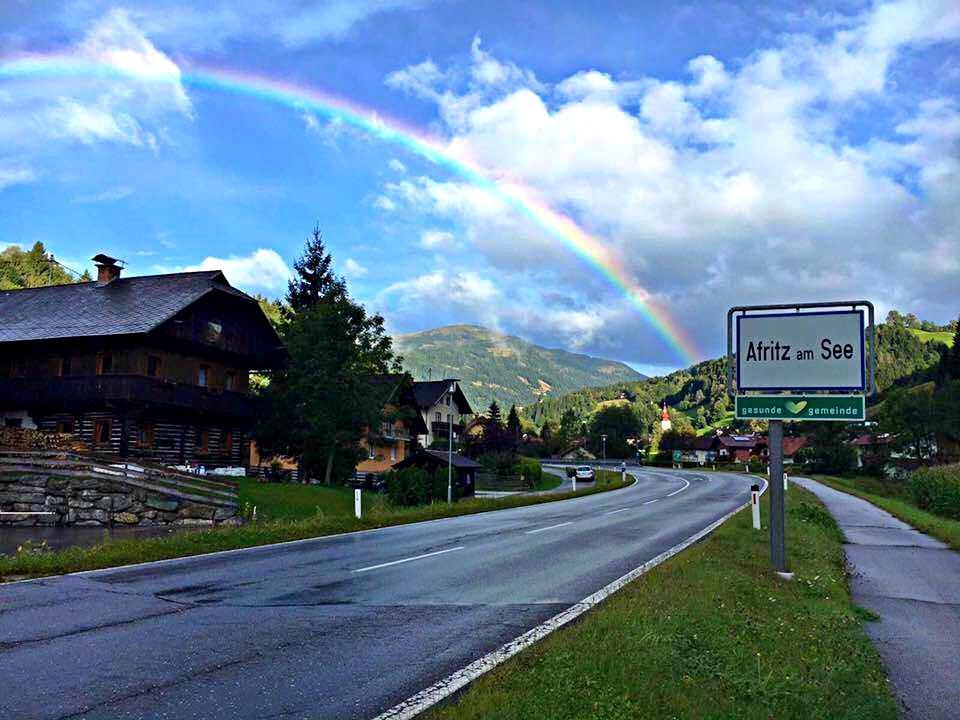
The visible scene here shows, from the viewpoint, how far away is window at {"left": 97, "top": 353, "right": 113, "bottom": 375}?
Answer: 33938mm

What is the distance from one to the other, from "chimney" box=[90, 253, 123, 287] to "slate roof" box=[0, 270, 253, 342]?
0.66m

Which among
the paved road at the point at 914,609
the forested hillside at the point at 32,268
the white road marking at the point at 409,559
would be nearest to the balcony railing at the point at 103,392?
the white road marking at the point at 409,559

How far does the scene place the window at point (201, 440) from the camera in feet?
125

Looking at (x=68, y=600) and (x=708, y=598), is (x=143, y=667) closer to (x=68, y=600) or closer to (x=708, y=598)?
(x=68, y=600)

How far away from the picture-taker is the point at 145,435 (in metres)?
34.9

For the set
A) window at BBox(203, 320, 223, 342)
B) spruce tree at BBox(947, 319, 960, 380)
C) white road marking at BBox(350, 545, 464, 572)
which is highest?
spruce tree at BBox(947, 319, 960, 380)

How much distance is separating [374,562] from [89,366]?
1087 inches

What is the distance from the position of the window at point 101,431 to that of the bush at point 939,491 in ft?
122

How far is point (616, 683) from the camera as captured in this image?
5.41 m

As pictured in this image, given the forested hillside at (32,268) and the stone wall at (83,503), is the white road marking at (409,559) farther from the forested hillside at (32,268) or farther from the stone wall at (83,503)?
the forested hillside at (32,268)

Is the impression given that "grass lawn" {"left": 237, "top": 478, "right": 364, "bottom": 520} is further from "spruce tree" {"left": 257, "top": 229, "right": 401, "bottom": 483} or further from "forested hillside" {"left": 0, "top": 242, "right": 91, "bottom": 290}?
"forested hillside" {"left": 0, "top": 242, "right": 91, "bottom": 290}

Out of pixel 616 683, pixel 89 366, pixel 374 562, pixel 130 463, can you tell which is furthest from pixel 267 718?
pixel 89 366

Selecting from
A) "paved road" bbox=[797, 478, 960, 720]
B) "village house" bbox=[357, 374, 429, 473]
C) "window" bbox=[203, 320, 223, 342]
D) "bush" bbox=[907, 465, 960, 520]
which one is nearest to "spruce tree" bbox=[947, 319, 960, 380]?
"bush" bbox=[907, 465, 960, 520]

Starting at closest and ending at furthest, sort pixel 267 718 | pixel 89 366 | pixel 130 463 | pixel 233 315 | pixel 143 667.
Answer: pixel 267 718, pixel 143 667, pixel 130 463, pixel 89 366, pixel 233 315
